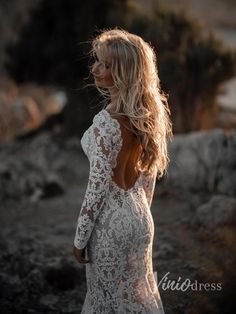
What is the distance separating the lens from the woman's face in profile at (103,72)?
3229mm

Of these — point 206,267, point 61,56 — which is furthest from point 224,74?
→ point 206,267

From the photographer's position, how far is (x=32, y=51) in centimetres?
1062

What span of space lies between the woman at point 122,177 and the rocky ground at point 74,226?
1.21m

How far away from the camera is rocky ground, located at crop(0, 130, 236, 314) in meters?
4.98

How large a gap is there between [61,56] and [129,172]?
7073mm

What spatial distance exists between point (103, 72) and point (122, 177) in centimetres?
58

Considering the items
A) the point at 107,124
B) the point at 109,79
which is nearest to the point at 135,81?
the point at 109,79

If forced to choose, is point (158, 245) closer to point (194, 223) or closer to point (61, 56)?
point (194, 223)

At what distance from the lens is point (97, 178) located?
324 centimetres

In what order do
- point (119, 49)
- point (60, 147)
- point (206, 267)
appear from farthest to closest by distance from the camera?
point (60, 147) < point (206, 267) < point (119, 49)

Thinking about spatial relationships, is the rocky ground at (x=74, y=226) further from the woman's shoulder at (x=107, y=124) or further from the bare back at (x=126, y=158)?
the woman's shoulder at (x=107, y=124)

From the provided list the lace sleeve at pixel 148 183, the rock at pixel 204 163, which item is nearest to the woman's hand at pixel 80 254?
the lace sleeve at pixel 148 183

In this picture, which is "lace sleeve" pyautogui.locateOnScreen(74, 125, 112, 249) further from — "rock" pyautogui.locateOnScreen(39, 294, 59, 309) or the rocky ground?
"rock" pyautogui.locateOnScreen(39, 294, 59, 309)

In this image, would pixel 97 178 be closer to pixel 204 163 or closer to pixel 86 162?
pixel 204 163
